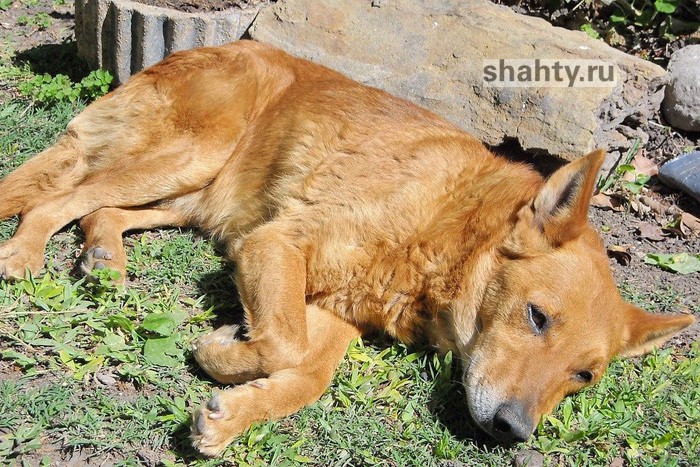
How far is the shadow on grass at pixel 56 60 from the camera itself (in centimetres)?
707

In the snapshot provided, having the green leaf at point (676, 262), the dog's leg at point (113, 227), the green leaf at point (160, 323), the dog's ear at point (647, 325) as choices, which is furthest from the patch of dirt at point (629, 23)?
the green leaf at point (160, 323)

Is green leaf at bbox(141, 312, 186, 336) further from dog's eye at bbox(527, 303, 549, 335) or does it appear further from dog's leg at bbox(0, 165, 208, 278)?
dog's eye at bbox(527, 303, 549, 335)

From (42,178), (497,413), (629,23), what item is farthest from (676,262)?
(42,178)

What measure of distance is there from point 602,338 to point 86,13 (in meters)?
5.25

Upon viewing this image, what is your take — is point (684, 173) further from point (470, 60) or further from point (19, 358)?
point (19, 358)

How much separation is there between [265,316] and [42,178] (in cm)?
214

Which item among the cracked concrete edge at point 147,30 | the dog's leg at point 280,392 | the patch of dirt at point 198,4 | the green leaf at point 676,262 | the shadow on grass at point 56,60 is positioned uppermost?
the patch of dirt at point 198,4

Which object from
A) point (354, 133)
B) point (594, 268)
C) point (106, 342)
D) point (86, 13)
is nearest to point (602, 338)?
point (594, 268)

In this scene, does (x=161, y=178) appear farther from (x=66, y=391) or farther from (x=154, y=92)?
(x=66, y=391)

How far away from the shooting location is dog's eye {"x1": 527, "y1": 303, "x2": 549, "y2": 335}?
412cm

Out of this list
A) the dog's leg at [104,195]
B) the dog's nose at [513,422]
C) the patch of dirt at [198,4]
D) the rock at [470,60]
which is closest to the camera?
the dog's nose at [513,422]

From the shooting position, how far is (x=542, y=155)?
599 cm

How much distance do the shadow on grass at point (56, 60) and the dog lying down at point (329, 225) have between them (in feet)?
5.62

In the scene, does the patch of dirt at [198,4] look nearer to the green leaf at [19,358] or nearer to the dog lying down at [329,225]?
the dog lying down at [329,225]
